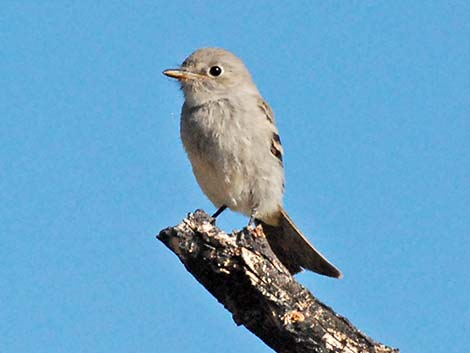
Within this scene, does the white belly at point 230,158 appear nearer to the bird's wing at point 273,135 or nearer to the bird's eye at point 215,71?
the bird's wing at point 273,135

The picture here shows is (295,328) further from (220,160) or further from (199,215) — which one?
(220,160)

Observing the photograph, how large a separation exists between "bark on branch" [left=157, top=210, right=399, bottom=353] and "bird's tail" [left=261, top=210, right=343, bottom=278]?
3516 mm

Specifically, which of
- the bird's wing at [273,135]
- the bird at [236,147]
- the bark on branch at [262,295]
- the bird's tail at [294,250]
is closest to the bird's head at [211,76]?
the bird at [236,147]

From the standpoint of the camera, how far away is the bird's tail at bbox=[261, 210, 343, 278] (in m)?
10.0

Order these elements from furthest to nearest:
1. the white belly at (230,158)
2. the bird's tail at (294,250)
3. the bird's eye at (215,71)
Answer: the bird's eye at (215,71)
the bird's tail at (294,250)
the white belly at (230,158)

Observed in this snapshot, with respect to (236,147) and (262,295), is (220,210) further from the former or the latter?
(262,295)

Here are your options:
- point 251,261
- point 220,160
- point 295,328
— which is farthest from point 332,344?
point 220,160

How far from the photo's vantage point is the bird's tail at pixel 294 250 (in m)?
10.0

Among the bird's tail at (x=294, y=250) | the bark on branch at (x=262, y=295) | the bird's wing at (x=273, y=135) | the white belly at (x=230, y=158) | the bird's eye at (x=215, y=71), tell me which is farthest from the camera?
the bird's eye at (x=215, y=71)

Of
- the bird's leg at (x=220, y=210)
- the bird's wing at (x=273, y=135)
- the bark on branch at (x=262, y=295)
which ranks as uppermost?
the bird's wing at (x=273, y=135)

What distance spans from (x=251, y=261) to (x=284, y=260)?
4103mm

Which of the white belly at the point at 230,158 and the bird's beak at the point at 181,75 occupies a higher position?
the bird's beak at the point at 181,75

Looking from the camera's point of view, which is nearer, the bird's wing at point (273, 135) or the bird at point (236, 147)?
the bird at point (236, 147)

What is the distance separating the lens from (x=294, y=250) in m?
10.4
